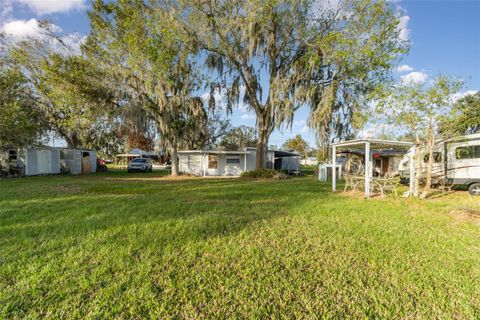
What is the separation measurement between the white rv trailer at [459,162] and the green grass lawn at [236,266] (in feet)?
16.9

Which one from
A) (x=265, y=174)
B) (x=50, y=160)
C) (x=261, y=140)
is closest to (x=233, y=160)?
(x=261, y=140)

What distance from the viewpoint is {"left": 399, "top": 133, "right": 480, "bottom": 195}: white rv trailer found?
8172mm

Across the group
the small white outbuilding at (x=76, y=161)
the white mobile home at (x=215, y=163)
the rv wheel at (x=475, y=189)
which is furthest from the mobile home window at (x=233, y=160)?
the rv wheel at (x=475, y=189)

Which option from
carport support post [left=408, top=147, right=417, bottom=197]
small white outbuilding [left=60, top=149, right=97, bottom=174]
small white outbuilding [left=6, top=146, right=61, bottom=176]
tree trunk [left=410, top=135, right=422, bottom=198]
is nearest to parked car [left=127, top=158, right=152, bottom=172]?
small white outbuilding [left=60, top=149, right=97, bottom=174]

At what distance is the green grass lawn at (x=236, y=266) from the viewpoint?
1.96 m

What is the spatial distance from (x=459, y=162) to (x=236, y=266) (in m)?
10.3

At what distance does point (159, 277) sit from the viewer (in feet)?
7.77

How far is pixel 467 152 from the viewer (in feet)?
27.6

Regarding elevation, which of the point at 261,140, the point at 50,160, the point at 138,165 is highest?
the point at 261,140

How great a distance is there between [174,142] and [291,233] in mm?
13109

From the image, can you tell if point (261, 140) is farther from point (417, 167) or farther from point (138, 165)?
point (138, 165)

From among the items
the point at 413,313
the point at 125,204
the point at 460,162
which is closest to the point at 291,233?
the point at 413,313

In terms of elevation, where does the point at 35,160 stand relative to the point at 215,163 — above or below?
above

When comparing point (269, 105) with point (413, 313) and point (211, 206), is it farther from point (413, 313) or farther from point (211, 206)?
point (413, 313)
